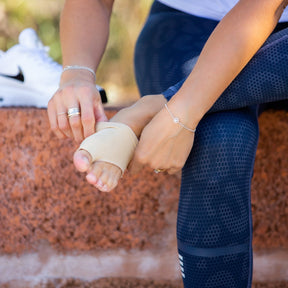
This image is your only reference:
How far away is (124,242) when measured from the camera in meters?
1.12

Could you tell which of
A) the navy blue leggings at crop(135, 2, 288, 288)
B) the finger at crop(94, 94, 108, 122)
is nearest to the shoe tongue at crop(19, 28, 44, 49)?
the finger at crop(94, 94, 108, 122)

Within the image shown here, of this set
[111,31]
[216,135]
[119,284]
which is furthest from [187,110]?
[111,31]

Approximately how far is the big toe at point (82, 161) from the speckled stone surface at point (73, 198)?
43 cm

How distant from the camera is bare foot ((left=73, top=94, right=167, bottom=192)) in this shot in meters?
0.67

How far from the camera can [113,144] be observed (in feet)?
2.29

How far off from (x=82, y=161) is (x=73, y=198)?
0.47 m

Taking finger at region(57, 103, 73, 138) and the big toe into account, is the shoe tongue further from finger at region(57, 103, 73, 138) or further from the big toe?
the big toe

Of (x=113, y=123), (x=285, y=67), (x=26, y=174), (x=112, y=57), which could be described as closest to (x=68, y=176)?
(x=26, y=174)

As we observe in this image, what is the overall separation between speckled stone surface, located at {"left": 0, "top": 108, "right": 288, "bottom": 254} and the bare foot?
36 centimetres

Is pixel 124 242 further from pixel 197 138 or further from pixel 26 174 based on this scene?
pixel 197 138

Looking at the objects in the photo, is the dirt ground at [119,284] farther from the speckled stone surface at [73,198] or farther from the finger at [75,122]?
the finger at [75,122]

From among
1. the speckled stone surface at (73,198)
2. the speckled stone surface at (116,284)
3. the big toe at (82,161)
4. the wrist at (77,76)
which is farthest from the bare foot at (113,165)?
the speckled stone surface at (116,284)

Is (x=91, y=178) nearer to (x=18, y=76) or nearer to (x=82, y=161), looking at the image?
(x=82, y=161)

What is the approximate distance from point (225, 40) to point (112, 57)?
5.73 ft
